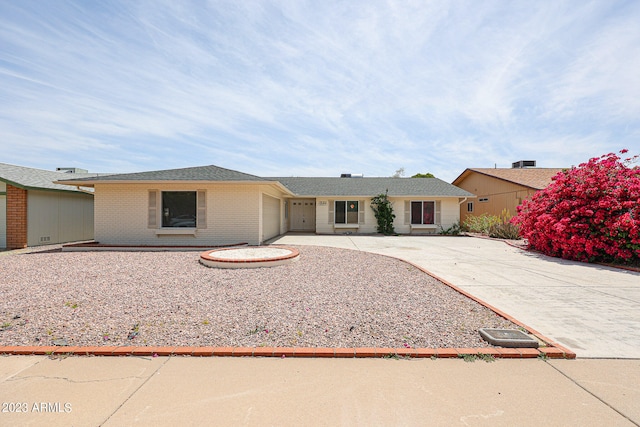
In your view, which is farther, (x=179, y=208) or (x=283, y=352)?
(x=179, y=208)

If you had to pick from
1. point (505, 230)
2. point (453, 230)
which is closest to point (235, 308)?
point (505, 230)

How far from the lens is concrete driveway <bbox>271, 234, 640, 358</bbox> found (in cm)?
344

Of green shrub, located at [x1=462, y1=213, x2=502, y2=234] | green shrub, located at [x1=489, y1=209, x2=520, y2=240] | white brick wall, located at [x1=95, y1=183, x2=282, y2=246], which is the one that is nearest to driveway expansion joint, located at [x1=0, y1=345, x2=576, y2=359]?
white brick wall, located at [x1=95, y1=183, x2=282, y2=246]

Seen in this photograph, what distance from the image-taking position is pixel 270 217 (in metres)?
13.7

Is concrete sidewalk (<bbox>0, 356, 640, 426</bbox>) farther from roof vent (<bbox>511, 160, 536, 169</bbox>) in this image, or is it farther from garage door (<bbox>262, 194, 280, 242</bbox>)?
roof vent (<bbox>511, 160, 536, 169</bbox>)

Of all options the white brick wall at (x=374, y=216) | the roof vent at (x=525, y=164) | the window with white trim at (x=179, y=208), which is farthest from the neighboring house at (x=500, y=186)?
the window with white trim at (x=179, y=208)

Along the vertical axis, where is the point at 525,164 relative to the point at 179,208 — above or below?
above

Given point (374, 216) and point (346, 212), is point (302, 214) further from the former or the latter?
point (374, 216)

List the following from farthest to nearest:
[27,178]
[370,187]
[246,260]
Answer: [370,187] < [27,178] < [246,260]

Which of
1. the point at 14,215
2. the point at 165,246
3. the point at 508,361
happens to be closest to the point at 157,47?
the point at 165,246

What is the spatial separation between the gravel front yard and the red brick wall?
4.71 m

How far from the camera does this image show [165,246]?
10.4 meters

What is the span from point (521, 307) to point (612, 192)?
7099 millimetres

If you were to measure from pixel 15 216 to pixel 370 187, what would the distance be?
1580 centimetres
